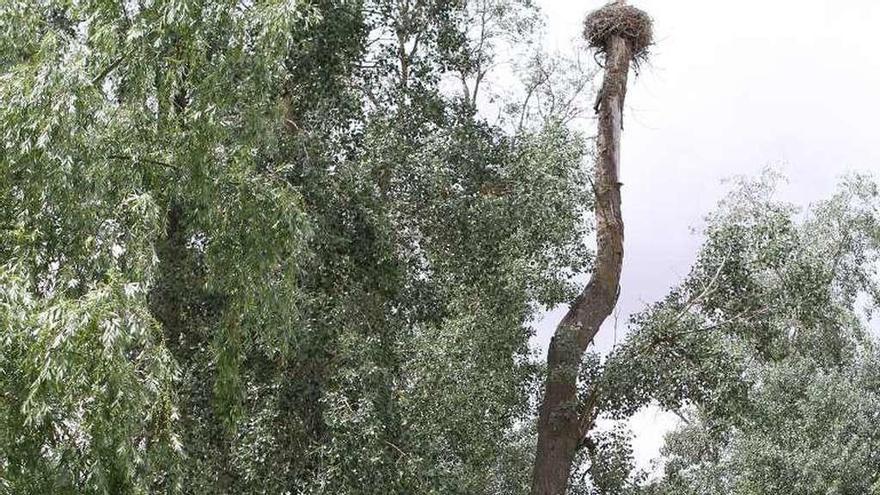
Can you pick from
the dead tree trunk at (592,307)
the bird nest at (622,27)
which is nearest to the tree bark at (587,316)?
the dead tree trunk at (592,307)

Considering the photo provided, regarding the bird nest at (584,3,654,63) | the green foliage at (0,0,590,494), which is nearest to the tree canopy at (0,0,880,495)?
the green foliage at (0,0,590,494)

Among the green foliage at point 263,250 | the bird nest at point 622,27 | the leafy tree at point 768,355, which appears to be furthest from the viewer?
the bird nest at point 622,27

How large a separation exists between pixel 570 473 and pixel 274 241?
20.0ft

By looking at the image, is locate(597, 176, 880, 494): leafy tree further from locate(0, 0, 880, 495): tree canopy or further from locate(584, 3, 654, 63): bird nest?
locate(584, 3, 654, 63): bird nest

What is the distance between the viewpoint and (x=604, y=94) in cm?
1307

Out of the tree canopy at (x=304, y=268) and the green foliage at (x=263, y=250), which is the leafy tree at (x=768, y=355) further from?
the green foliage at (x=263, y=250)

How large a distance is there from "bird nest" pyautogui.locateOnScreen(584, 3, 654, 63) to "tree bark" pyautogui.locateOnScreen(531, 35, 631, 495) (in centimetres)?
11

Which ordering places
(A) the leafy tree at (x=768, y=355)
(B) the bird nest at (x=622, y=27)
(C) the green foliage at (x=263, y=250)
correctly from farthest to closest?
1. (B) the bird nest at (x=622, y=27)
2. (A) the leafy tree at (x=768, y=355)
3. (C) the green foliage at (x=263, y=250)

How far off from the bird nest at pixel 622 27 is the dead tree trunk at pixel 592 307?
0.01 meters

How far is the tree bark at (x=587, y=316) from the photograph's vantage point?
1170 cm

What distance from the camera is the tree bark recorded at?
11695 mm

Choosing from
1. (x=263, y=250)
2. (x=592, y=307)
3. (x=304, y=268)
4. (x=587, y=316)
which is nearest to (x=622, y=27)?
(x=592, y=307)

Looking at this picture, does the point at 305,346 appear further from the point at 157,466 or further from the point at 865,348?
the point at 865,348

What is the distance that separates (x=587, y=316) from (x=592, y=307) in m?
0.13
